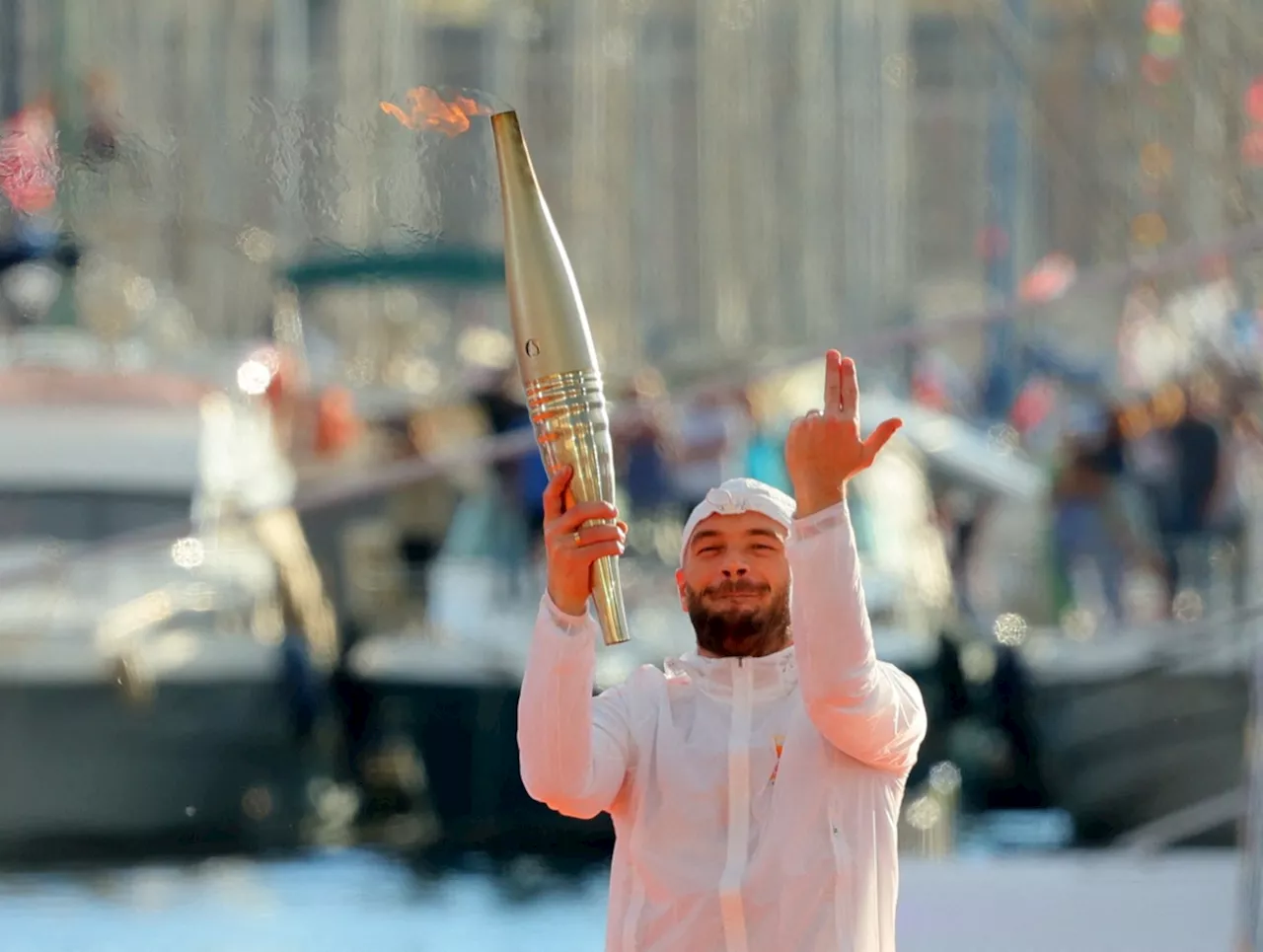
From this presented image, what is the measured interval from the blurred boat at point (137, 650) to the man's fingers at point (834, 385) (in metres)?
8.35

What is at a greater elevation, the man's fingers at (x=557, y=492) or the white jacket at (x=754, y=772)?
the man's fingers at (x=557, y=492)

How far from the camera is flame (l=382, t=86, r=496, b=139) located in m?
3.52

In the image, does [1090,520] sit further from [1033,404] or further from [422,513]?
[1033,404]

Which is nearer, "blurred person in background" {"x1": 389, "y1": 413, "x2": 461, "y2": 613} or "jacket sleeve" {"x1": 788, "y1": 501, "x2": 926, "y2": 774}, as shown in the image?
"jacket sleeve" {"x1": 788, "y1": 501, "x2": 926, "y2": 774}

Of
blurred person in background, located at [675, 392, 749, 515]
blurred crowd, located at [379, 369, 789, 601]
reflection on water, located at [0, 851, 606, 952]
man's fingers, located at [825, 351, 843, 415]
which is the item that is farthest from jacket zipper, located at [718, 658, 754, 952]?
blurred person in background, located at [675, 392, 749, 515]

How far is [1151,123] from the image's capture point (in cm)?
1622

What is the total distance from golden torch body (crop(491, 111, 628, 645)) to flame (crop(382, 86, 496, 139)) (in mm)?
65

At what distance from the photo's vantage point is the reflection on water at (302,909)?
9.09 m

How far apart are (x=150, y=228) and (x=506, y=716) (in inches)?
130

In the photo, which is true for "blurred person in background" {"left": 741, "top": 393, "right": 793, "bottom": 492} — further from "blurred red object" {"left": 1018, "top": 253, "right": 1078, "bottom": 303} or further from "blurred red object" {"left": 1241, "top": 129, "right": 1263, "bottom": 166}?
"blurred red object" {"left": 1018, "top": 253, "right": 1078, "bottom": 303}

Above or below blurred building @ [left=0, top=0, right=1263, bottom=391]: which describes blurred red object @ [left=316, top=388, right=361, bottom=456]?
below

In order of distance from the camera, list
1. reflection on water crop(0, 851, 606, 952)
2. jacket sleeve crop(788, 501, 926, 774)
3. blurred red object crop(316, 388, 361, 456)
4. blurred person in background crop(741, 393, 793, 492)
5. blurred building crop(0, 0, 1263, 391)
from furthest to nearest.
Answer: blurred red object crop(316, 388, 361, 456)
blurred person in background crop(741, 393, 793, 492)
reflection on water crop(0, 851, 606, 952)
blurred building crop(0, 0, 1263, 391)
jacket sleeve crop(788, 501, 926, 774)

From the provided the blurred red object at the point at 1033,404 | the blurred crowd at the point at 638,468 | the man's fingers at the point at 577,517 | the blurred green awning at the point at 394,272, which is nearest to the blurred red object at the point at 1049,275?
the blurred red object at the point at 1033,404

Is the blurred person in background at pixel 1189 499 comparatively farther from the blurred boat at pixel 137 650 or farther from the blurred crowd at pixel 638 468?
the blurred boat at pixel 137 650
